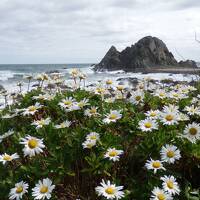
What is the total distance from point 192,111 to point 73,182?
1531 mm

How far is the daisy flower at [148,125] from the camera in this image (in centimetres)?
347

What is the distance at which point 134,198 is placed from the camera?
124 inches

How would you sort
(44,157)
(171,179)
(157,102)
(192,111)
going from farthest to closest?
(157,102)
(192,111)
(44,157)
(171,179)

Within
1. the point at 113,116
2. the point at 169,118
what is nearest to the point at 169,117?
the point at 169,118

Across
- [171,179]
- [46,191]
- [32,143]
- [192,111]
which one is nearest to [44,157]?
[32,143]

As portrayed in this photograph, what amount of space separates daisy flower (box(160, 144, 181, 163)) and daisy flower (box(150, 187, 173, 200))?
0.82ft

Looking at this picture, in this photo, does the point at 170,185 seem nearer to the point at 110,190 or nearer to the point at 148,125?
the point at 110,190

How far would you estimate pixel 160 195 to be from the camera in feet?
9.71

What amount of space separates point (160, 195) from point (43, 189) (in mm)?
868

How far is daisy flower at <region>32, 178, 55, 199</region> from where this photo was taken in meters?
3.02

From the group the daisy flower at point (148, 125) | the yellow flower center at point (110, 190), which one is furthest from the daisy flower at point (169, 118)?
the yellow flower center at point (110, 190)

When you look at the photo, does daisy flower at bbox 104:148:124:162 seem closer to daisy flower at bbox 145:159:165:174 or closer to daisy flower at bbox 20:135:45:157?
daisy flower at bbox 145:159:165:174

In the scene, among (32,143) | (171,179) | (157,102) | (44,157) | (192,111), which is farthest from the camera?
(157,102)

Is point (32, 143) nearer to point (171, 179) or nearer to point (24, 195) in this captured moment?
point (24, 195)
